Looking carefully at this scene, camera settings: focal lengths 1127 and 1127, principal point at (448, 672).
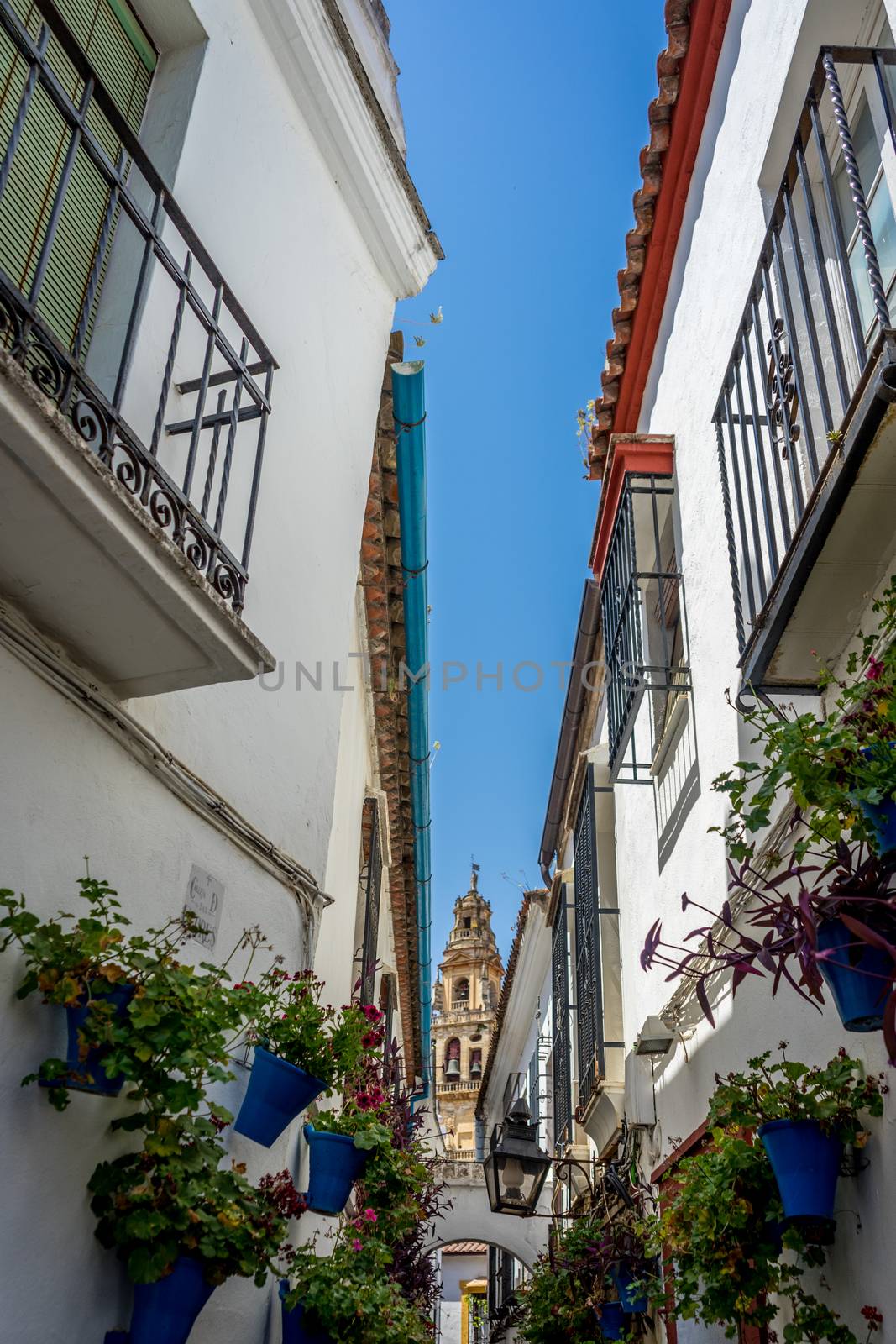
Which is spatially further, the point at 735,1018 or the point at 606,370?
the point at 606,370

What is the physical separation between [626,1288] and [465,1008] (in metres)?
43.9

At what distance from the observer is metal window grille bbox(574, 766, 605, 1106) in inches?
307

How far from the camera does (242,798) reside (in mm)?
4004

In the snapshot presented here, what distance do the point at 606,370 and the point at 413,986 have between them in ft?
32.6

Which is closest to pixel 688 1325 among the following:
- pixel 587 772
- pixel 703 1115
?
pixel 703 1115

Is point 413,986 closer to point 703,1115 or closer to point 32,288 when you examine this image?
point 703,1115

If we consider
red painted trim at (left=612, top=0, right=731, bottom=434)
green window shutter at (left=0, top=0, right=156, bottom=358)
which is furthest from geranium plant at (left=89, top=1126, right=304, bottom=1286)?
red painted trim at (left=612, top=0, right=731, bottom=434)

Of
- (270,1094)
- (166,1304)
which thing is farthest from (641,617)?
(166,1304)

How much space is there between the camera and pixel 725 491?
420 cm

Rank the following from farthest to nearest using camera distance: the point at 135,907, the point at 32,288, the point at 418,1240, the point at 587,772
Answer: the point at 587,772 → the point at 418,1240 → the point at 135,907 → the point at 32,288

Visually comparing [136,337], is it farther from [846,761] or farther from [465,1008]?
[465,1008]

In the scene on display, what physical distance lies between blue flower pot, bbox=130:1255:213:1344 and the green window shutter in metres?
2.53

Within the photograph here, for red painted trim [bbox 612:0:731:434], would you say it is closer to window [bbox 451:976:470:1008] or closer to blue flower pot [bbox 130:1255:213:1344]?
blue flower pot [bbox 130:1255:213:1344]

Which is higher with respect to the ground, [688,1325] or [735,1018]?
[735,1018]
